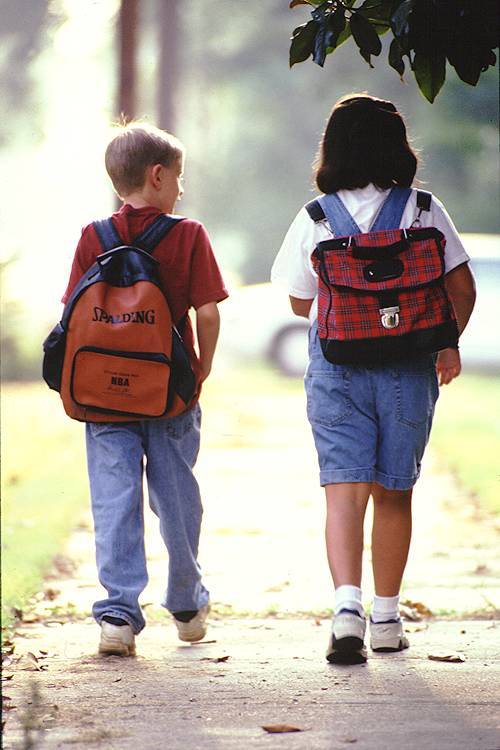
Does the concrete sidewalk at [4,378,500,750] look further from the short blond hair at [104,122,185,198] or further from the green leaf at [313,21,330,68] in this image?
the green leaf at [313,21,330,68]

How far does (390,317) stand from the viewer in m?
3.88

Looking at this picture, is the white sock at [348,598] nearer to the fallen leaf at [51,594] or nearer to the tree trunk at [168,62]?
the fallen leaf at [51,594]

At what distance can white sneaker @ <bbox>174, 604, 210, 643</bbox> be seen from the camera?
4.34m

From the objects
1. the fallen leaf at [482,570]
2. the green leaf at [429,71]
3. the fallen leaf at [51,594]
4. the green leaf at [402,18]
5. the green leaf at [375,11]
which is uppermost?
the green leaf at [375,11]

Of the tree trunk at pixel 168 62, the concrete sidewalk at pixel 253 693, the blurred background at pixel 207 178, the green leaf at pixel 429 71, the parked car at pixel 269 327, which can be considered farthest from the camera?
the tree trunk at pixel 168 62

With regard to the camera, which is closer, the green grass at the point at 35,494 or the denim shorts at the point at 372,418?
the denim shorts at the point at 372,418

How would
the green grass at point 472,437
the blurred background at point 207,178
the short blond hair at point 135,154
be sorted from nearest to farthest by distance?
1. the short blond hair at point 135,154
2. the blurred background at point 207,178
3. the green grass at point 472,437

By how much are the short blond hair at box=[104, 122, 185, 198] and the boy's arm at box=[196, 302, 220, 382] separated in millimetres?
487

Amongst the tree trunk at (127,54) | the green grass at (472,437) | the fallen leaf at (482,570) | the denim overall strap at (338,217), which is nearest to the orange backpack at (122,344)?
the denim overall strap at (338,217)

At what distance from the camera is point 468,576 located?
5.86m

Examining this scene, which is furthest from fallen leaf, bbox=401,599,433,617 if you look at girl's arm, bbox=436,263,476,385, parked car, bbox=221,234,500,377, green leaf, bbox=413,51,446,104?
parked car, bbox=221,234,500,377

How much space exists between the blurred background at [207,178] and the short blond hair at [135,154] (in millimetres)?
212

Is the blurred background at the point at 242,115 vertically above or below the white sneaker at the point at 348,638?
above

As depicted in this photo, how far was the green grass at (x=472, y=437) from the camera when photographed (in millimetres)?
8711
